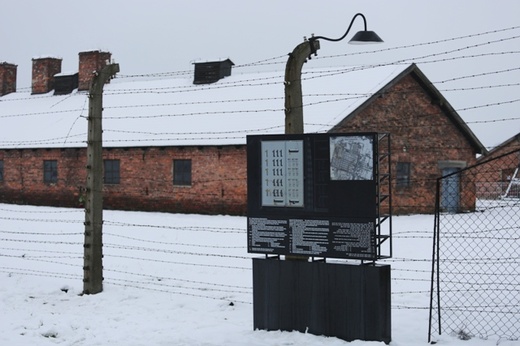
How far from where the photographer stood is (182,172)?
29.0 metres

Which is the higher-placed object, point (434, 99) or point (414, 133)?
point (434, 99)

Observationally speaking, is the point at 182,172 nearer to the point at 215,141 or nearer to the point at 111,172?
the point at 215,141

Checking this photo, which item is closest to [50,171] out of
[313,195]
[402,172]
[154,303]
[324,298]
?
[402,172]

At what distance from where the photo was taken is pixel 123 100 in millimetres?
34719

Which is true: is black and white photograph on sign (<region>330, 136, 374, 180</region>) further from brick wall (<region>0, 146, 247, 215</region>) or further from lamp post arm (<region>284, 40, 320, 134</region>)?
brick wall (<region>0, 146, 247, 215</region>)

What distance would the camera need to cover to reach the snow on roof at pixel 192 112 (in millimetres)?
26812

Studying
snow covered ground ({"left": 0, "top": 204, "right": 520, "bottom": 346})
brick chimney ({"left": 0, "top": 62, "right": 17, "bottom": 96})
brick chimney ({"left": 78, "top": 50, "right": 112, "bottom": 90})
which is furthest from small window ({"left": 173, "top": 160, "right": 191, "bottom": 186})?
brick chimney ({"left": 0, "top": 62, "right": 17, "bottom": 96})

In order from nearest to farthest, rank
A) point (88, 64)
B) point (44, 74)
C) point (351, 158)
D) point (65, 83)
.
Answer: point (351, 158) < point (88, 64) < point (65, 83) < point (44, 74)

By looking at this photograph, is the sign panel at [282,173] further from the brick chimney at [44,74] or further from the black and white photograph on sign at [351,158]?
the brick chimney at [44,74]

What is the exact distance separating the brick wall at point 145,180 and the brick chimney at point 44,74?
663 cm

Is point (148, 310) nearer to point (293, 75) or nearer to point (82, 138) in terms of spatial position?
point (293, 75)

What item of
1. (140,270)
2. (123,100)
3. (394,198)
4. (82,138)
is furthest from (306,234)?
(123,100)

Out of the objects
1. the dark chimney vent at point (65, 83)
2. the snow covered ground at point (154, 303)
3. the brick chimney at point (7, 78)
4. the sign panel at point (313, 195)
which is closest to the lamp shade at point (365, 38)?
the sign panel at point (313, 195)

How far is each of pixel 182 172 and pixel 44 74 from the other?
51.1ft
